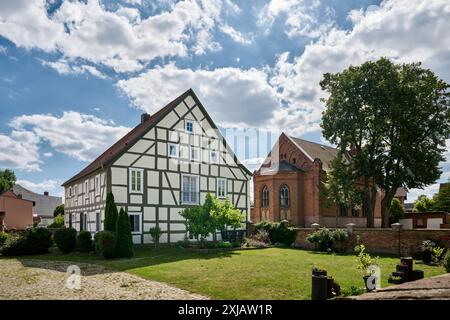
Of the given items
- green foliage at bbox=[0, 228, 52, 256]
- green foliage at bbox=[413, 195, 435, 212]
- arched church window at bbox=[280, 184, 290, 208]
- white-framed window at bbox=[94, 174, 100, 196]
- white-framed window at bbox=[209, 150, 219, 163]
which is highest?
white-framed window at bbox=[209, 150, 219, 163]

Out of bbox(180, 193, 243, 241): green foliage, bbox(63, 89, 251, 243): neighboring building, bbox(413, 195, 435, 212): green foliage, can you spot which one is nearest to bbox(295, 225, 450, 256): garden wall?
bbox(180, 193, 243, 241): green foliage

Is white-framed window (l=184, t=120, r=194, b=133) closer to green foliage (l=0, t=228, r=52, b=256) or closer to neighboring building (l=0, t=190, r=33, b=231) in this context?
green foliage (l=0, t=228, r=52, b=256)

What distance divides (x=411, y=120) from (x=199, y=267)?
22.0m

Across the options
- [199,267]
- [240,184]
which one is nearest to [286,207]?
[240,184]

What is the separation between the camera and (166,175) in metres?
27.3

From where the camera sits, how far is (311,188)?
129ft

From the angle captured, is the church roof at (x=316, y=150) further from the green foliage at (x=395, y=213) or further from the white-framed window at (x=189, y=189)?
the white-framed window at (x=189, y=189)

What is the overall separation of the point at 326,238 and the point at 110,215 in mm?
14214

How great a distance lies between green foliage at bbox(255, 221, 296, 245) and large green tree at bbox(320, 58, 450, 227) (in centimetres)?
804

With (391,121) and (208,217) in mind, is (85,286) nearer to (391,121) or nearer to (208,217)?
(208,217)

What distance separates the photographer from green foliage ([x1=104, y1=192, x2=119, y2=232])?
75.2 ft
